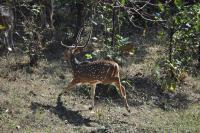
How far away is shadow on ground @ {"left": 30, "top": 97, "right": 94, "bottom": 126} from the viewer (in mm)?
11438

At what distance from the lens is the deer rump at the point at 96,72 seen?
38.9 ft

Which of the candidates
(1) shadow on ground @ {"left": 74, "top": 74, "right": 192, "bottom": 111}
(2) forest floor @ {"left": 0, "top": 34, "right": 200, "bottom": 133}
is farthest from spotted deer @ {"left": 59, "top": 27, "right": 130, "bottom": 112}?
(1) shadow on ground @ {"left": 74, "top": 74, "right": 192, "bottom": 111}

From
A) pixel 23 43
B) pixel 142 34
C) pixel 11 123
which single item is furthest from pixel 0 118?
pixel 142 34

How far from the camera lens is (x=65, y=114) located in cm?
1167

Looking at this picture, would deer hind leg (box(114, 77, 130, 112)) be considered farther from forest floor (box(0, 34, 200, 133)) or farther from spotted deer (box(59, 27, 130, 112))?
forest floor (box(0, 34, 200, 133))

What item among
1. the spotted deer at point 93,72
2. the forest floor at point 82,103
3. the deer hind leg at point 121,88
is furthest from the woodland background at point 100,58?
the spotted deer at point 93,72

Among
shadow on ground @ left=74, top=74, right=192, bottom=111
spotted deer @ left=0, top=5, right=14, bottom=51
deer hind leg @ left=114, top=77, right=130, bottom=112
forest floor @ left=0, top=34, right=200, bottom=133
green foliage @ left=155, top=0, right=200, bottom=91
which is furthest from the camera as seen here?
spotted deer @ left=0, top=5, right=14, bottom=51

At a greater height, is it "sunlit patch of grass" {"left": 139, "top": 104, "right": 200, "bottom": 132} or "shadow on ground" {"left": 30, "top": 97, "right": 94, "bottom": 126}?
"shadow on ground" {"left": 30, "top": 97, "right": 94, "bottom": 126}

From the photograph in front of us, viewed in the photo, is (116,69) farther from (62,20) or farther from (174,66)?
(62,20)

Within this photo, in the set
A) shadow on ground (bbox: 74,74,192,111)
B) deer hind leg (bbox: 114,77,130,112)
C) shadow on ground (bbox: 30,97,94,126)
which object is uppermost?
deer hind leg (bbox: 114,77,130,112)

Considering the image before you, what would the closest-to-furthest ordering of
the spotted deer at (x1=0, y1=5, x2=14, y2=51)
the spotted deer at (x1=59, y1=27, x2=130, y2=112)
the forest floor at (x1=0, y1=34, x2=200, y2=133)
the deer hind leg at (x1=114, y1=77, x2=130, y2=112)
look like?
the forest floor at (x1=0, y1=34, x2=200, y2=133), the spotted deer at (x1=59, y1=27, x2=130, y2=112), the deer hind leg at (x1=114, y1=77, x2=130, y2=112), the spotted deer at (x1=0, y1=5, x2=14, y2=51)

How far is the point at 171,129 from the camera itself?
1145 cm

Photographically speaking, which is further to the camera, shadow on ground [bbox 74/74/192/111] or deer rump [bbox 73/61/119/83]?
shadow on ground [bbox 74/74/192/111]

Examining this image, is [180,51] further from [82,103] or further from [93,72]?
[93,72]
